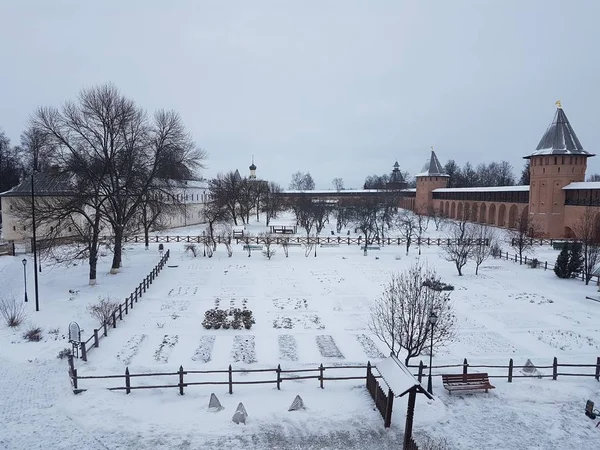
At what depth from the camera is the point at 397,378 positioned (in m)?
9.12

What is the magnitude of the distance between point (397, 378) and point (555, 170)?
41.8 meters

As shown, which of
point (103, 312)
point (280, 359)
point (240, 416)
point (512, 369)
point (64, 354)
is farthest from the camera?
point (103, 312)

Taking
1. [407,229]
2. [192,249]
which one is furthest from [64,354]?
[407,229]

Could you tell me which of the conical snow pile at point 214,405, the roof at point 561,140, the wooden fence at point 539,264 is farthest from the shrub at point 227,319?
the roof at point 561,140

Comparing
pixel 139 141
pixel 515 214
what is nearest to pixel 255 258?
pixel 139 141

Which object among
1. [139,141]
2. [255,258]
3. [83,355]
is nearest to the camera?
[83,355]

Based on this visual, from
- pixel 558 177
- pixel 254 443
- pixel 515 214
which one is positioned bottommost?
pixel 254 443

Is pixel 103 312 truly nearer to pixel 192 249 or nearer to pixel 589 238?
pixel 192 249

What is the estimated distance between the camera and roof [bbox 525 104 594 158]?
136 ft

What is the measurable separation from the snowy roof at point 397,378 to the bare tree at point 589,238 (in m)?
20.6

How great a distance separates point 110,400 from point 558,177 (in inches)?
1786

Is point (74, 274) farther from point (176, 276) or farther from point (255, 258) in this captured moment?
point (255, 258)

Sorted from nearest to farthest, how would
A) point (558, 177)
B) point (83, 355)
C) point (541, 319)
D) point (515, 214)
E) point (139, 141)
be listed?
1. point (83, 355)
2. point (541, 319)
3. point (139, 141)
4. point (558, 177)
5. point (515, 214)

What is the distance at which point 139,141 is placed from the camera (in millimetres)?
26109
